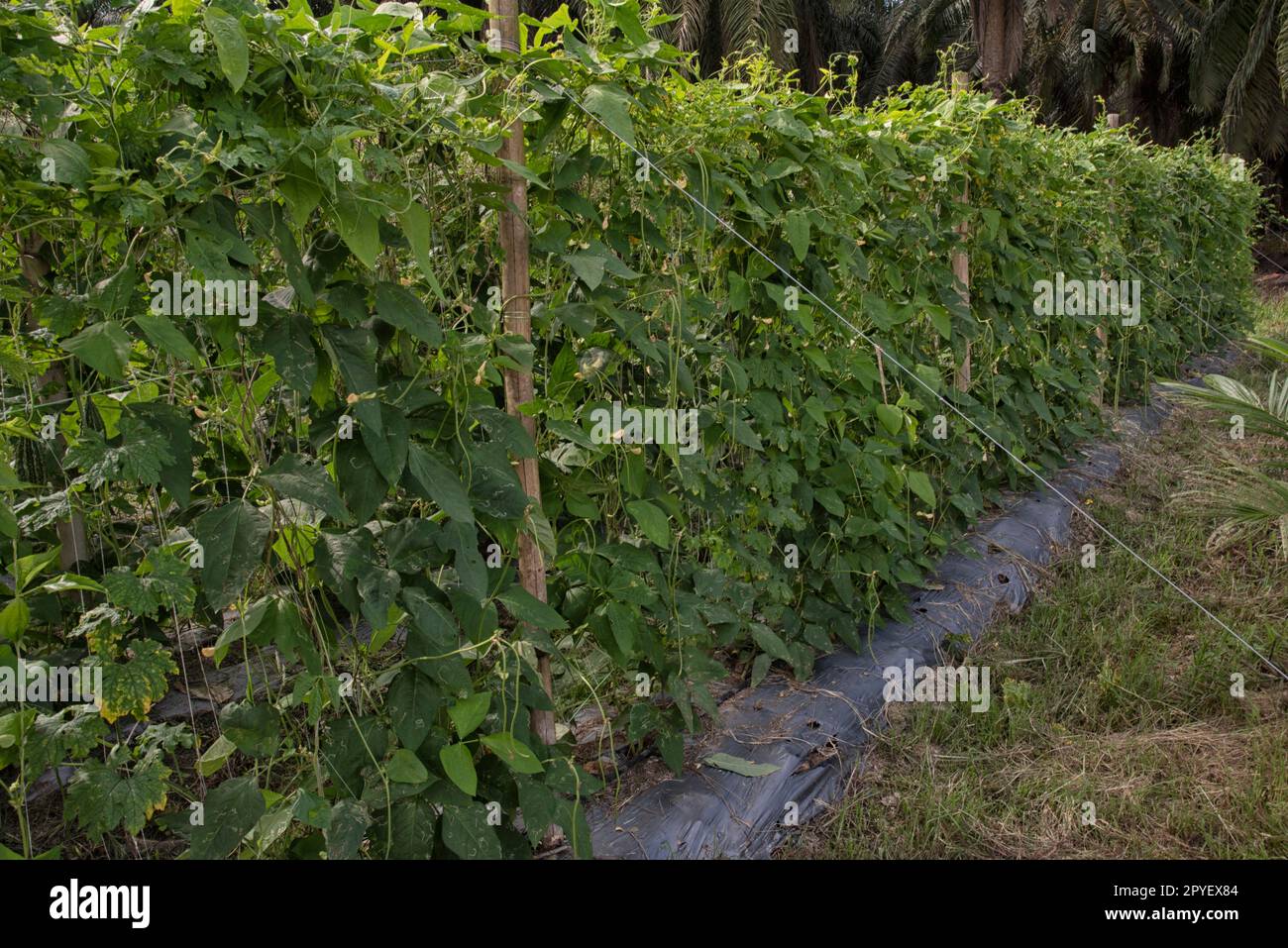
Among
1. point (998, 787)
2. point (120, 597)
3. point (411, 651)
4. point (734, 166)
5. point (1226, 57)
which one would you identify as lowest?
point (998, 787)

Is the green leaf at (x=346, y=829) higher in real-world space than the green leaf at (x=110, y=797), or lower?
lower

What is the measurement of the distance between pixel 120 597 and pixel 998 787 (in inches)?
78.6

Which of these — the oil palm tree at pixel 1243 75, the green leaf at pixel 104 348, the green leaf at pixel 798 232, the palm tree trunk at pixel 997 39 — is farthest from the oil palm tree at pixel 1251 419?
the oil palm tree at pixel 1243 75

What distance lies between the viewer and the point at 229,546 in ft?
4.84

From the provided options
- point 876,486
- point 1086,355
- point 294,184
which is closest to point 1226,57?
point 1086,355

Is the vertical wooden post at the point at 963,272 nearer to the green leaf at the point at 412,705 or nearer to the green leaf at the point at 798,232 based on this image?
the green leaf at the point at 798,232

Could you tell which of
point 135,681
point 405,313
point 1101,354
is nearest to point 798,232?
point 405,313

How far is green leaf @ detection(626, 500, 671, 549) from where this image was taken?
2.06 m

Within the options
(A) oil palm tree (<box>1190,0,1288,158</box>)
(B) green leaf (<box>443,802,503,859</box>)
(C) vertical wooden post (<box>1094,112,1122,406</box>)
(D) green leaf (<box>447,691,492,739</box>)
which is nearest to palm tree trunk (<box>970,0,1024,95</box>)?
(A) oil palm tree (<box>1190,0,1288,158</box>)

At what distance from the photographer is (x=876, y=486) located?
2.98 metres

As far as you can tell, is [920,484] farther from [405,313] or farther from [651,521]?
[405,313]

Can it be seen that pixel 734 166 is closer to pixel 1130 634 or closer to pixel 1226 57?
pixel 1130 634

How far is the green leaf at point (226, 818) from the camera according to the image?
1536mm

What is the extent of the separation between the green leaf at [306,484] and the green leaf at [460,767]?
436mm
